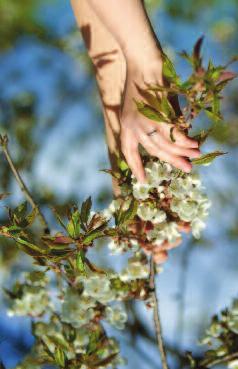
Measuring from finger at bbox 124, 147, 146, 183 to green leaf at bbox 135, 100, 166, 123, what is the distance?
0.14 metres

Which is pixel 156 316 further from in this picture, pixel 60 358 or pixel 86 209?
pixel 86 209

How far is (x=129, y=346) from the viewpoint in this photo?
2.01 m

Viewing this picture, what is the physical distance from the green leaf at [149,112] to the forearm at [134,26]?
0.49 feet

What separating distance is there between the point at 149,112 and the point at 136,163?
0.53 feet

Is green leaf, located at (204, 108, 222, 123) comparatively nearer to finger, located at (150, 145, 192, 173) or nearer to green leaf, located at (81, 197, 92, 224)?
finger, located at (150, 145, 192, 173)

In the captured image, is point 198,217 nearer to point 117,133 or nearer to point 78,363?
point 117,133

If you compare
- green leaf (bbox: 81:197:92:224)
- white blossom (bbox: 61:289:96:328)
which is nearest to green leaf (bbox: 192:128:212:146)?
green leaf (bbox: 81:197:92:224)

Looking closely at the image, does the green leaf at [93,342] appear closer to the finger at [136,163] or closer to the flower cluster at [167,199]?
the flower cluster at [167,199]

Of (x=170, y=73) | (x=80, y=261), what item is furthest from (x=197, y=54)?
(x=80, y=261)

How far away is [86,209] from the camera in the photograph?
0.91 meters

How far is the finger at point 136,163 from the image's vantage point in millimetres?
944

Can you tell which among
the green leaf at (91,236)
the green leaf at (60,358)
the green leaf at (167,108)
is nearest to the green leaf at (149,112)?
the green leaf at (167,108)

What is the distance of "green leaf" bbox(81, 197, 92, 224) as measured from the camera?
2.97 ft

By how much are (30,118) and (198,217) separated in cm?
311
